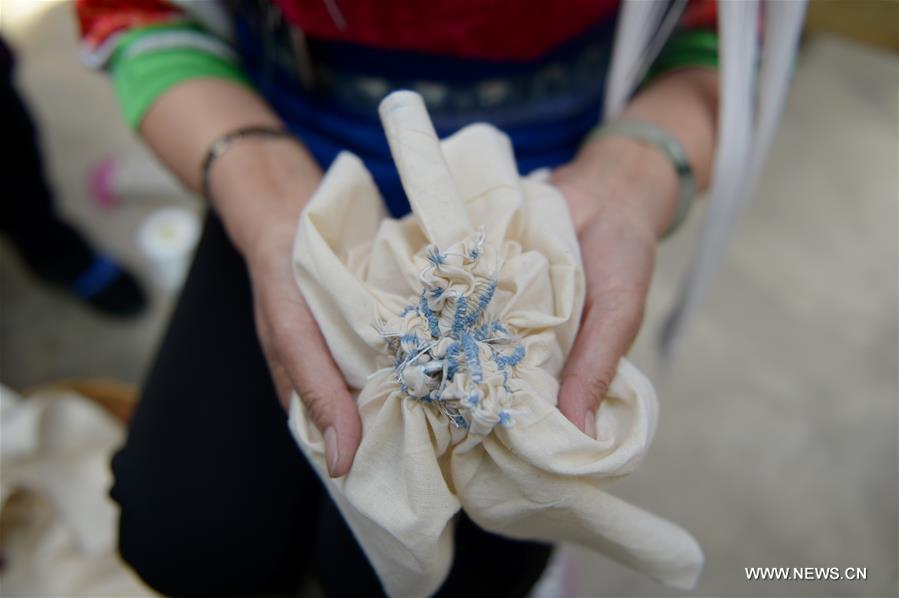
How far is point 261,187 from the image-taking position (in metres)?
0.58

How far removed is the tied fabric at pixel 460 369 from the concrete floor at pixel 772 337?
0.96 feet

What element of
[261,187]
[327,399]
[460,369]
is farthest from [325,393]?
[261,187]

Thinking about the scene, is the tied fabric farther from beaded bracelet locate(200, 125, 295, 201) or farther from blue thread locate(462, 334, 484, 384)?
beaded bracelet locate(200, 125, 295, 201)

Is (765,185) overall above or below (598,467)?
below

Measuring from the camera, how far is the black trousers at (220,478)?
2.07 feet

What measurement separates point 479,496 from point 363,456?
0.08 m

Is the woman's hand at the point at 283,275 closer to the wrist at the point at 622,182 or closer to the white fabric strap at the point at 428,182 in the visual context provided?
the white fabric strap at the point at 428,182

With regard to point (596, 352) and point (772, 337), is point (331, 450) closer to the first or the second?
point (596, 352)

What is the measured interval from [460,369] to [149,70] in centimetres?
47

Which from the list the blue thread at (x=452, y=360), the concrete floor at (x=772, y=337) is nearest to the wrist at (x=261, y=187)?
the blue thread at (x=452, y=360)

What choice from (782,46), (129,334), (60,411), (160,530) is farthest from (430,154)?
(129,334)

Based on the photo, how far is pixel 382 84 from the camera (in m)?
0.61

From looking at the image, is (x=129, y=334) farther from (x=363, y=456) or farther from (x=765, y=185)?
(x=765, y=185)

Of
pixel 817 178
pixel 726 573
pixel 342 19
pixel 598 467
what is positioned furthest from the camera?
pixel 817 178
